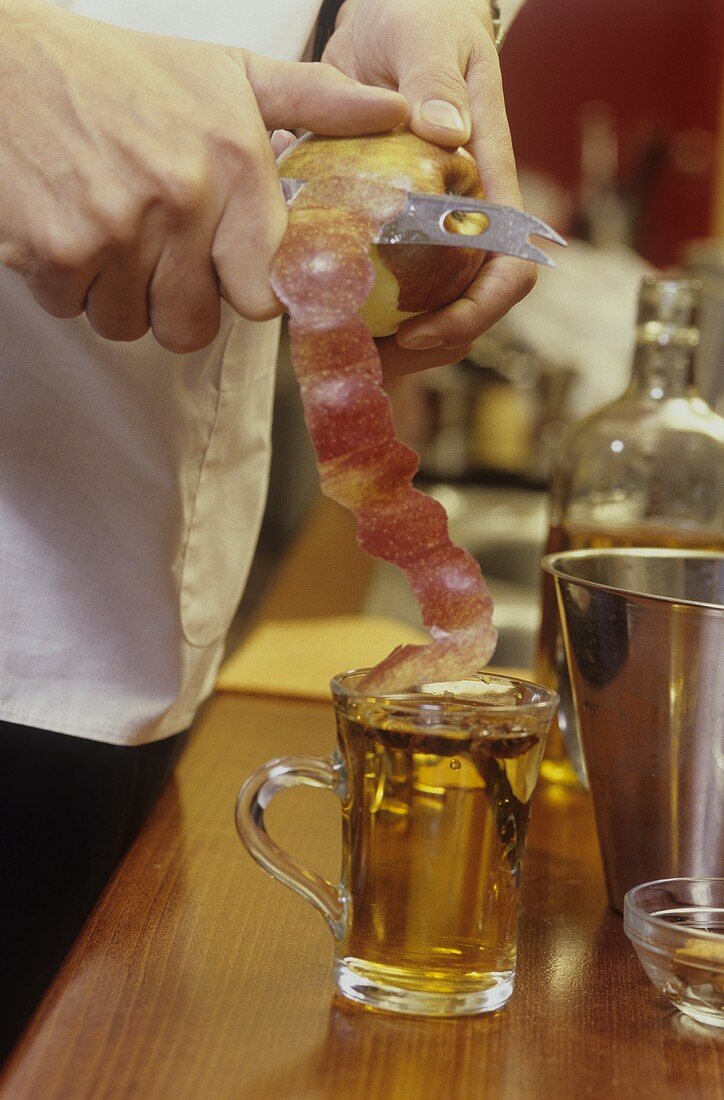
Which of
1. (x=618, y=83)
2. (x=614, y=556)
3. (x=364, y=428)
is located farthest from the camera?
(x=618, y=83)

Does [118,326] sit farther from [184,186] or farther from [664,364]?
[664,364]

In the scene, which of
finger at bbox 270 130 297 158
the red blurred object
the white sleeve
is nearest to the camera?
finger at bbox 270 130 297 158

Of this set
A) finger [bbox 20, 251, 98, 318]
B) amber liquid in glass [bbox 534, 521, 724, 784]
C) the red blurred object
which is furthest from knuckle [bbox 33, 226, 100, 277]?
the red blurred object

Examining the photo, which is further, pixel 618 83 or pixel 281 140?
pixel 618 83

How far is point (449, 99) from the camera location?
0.55 meters

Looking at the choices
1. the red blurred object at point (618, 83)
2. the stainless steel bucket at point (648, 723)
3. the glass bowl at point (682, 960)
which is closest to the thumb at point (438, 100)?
the stainless steel bucket at point (648, 723)

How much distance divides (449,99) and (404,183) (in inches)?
3.1

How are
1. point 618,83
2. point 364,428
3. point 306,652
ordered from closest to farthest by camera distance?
point 364,428, point 306,652, point 618,83

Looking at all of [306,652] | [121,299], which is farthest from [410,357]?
[306,652]

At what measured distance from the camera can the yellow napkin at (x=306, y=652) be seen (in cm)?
101

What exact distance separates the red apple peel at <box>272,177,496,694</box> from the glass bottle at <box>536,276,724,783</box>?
0.34 meters

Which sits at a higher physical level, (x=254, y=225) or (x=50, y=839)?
(x=254, y=225)

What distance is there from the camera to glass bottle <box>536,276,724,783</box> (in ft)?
2.68

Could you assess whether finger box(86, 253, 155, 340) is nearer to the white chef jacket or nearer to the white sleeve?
the white chef jacket
